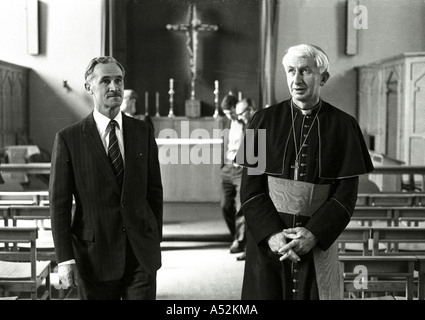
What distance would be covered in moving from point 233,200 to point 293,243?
3475 millimetres

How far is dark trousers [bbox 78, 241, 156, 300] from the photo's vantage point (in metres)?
2.50

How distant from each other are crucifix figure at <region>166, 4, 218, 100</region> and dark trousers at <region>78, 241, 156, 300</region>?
7.33m

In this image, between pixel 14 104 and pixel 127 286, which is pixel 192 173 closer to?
pixel 14 104

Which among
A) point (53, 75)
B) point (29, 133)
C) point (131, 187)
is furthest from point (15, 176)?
point (131, 187)

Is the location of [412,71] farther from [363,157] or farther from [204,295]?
[363,157]

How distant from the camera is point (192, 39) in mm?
9812

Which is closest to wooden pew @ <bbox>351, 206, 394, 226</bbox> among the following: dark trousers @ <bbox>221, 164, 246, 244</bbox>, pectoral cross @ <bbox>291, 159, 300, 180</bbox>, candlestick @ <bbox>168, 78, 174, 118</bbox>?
dark trousers @ <bbox>221, 164, 246, 244</bbox>

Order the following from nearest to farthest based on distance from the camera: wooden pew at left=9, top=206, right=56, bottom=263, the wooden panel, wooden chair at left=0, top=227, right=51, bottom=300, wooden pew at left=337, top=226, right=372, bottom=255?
wooden chair at left=0, top=227, right=51, bottom=300 → wooden pew at left=337, top=226, right=372, bottom=255 → wooden pew at left=9, top=206, right=56, bottom=263 → the wooden panel

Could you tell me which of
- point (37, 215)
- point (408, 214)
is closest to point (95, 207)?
point (37, 215)

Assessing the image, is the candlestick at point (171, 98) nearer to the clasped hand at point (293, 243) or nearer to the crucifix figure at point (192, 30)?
the crucifix figure at point (192, 30)

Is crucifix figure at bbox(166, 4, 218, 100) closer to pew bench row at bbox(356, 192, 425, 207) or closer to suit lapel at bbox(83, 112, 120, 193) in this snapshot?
pew bench row at bbox(356, 192, 425, 207)

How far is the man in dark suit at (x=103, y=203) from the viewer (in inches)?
97.6

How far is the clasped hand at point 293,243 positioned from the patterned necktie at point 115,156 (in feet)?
2.23
